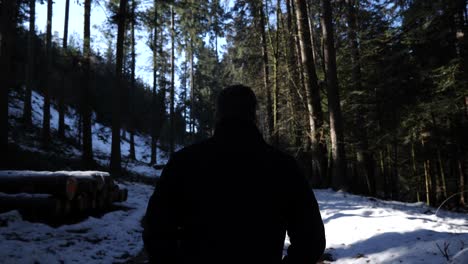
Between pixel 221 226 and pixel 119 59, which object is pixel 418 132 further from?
pixel 221 226

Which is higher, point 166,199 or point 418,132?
point 418,132

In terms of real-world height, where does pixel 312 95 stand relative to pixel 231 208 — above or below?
above

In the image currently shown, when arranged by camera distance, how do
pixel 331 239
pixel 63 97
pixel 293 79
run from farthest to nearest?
pixel 63 97
pixel 293 79
pixel 331 239

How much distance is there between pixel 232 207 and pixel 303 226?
409 millimetres

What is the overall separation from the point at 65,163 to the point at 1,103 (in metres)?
4.96

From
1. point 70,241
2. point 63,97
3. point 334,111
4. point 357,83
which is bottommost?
point 70,241

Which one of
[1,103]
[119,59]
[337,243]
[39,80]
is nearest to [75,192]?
[1,103]

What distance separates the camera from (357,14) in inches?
670

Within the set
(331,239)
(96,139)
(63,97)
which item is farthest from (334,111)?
(96,139)

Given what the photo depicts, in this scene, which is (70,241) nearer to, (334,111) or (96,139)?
(334,111)

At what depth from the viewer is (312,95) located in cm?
1433

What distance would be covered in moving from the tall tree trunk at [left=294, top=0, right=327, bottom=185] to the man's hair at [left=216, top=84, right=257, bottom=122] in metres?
12.5

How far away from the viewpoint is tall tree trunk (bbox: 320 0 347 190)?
12.3 meters

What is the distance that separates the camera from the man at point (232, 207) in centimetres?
175
